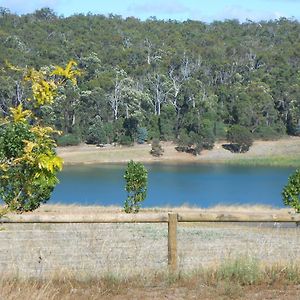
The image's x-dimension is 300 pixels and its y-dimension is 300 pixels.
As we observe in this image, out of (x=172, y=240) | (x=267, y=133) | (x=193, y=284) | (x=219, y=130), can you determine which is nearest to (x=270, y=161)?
(x=219, y=130)

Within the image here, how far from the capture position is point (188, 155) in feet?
208

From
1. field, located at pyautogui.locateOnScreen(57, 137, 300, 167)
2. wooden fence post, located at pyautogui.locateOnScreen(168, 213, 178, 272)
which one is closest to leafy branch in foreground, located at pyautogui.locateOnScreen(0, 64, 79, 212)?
wooden fence post, located at pyautogui.locateOnScreen(168, 213, 178, 272)

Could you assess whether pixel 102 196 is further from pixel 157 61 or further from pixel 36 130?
pixel 157 61

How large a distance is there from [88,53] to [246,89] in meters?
19.0

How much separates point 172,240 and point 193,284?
0.45 meters

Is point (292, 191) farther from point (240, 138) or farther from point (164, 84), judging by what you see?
point (164, 84)

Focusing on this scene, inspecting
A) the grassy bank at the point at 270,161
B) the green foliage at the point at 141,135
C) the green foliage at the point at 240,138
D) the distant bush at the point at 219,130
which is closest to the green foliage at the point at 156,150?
the green foliage at the point at 141,135

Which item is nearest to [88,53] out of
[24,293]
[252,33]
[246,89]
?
[246,89]

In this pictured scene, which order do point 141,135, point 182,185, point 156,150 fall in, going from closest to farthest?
point 182,185
point 156,150
point 141,135

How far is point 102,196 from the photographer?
118 feet

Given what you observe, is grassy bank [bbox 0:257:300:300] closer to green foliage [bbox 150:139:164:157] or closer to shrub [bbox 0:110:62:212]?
shrub [bbox 0:110:62:212]

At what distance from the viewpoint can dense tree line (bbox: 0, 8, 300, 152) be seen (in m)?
65.2

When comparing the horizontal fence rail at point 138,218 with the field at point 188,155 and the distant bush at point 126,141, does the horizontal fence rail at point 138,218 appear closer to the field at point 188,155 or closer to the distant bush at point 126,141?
the field at point 188,155

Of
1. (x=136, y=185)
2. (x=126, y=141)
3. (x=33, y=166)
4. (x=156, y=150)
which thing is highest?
(x=33, y=166)
